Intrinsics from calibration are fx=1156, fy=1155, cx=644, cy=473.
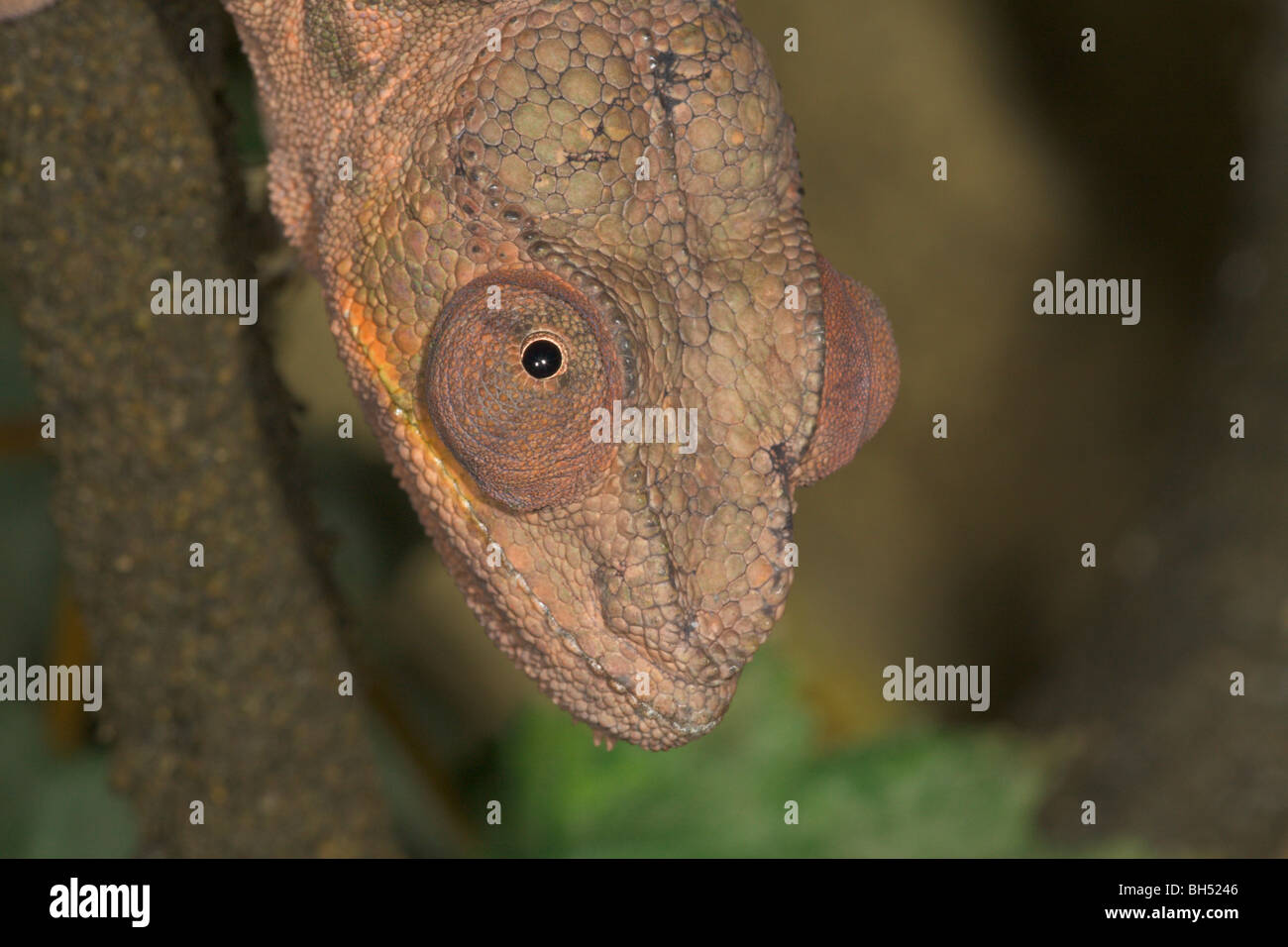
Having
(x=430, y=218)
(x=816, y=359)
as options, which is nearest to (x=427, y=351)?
(x=430, y=218)

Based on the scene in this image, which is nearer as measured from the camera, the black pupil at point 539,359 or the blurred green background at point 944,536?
the black pupil at point 539,359

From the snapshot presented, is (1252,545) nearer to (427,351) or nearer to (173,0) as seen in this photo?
(427,351)

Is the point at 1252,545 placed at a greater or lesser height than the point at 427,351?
lesser

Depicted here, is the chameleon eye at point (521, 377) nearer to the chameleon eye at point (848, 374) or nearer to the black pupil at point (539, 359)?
the black pupil at point (539, 359)

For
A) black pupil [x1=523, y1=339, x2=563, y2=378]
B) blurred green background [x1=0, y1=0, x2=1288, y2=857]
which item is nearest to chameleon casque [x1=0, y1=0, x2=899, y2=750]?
black pupil [x1=523, y1=339, x2=563, y2=378]

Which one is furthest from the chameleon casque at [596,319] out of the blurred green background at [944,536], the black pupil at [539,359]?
the blurred green background at [944,536]

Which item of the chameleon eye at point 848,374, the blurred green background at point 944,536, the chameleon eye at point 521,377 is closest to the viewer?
the chameleon eye at point 521,377

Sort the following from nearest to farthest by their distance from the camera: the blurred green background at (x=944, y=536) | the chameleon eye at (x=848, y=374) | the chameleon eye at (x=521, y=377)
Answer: the chameleon eye at (x=521, y=377), the chameleon eye at (x=848, y=374), the blurred green background at (x=944, y=536)

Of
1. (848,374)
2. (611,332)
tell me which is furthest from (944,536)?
(611,332)
